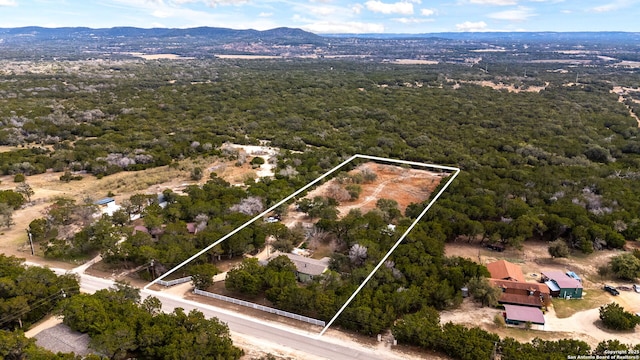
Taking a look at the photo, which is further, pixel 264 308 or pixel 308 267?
pixel 308 267

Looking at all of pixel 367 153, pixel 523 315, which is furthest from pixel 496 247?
pixel 367 153

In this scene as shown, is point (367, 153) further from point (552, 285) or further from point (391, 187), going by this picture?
point (552, 285)

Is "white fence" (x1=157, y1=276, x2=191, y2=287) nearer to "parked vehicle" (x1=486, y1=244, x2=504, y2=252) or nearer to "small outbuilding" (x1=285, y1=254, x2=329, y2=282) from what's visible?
"small outbuilding" (x1=285, y1=254, x2=329, y2=282)

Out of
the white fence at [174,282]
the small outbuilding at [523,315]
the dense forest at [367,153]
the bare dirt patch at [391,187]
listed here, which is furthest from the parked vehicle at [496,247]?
the white fence at [174,282]

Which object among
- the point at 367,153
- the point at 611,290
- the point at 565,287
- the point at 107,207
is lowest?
the point at 611,290

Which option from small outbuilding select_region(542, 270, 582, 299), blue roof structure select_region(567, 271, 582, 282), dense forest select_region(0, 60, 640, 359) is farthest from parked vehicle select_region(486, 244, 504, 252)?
small outbuilding select_region(542, 270, 582, 299)

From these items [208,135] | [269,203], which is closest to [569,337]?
[269,203]
